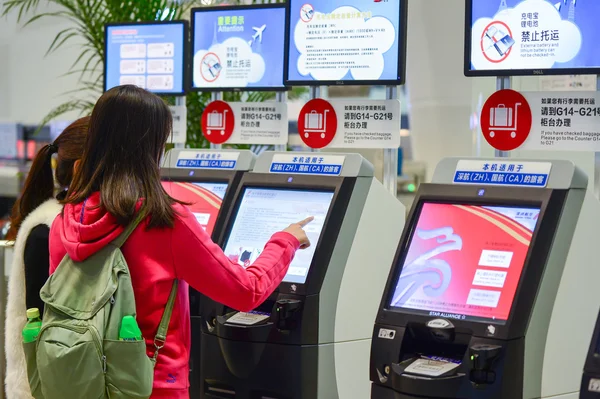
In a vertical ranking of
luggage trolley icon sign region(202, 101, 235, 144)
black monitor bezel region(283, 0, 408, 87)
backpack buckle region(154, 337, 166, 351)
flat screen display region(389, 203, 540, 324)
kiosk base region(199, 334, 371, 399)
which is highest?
black monitor bezel region(283, 0, 408, 87)

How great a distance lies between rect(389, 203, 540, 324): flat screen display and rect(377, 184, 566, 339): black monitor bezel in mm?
18

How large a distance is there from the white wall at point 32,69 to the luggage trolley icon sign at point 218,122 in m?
4.04

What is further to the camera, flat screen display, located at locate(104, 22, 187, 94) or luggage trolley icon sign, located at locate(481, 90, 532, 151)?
flat screen display, located at locate(104, 22, 187, 94)

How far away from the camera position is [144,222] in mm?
2311

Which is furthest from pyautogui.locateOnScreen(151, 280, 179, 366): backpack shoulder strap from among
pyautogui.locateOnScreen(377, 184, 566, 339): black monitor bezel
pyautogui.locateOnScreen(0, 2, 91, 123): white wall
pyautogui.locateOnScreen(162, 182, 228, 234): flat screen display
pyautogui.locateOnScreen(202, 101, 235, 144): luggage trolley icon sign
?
pyautogui.locateOnScreen(0, 2, 91, 123): white wall

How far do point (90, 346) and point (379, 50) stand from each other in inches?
64.2

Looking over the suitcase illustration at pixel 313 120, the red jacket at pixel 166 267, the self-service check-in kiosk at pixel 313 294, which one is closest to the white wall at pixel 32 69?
the suitcase illustration at pixel 313 120

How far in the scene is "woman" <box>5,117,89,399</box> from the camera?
274cm

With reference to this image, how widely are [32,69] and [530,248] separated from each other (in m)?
6.35

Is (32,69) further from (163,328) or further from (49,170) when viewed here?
(163,328)

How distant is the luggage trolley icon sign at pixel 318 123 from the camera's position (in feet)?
11.8

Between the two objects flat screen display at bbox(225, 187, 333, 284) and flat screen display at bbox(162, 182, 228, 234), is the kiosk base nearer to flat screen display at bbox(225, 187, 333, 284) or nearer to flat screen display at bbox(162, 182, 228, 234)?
flat screen display at bbox(225, 187, 333, 284)

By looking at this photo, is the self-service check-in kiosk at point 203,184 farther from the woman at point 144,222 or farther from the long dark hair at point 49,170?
the woman at point 144,222

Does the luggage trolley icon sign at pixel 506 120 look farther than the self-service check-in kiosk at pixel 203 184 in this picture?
No
